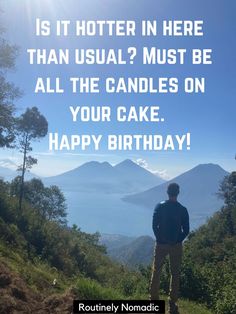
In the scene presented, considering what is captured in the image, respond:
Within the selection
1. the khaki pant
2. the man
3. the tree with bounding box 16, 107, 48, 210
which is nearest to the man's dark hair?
the man

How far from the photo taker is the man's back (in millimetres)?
9195

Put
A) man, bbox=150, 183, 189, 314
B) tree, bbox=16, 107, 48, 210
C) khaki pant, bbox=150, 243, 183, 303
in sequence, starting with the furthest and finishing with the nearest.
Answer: tree, bbox=16, 107, 48, 210 < khaki pant, bbox=150, 243, 183, 303 < man, bbox=150, 183, 189, 314

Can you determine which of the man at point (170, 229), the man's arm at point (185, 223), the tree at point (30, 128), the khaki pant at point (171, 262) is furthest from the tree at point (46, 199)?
A: the man's arm at point (185, 223)

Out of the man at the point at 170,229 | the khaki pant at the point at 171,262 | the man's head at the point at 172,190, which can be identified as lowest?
the khaki pant at the point at 171,262

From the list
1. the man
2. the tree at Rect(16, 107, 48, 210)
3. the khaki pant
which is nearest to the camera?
the man

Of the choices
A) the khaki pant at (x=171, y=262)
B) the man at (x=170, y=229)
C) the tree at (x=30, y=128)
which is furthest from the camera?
the tree at (x=30, y=128)

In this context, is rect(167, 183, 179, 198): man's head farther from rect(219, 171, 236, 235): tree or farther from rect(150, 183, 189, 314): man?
rect(219, 171, 236, 235): tree

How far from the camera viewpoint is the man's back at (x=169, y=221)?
920 centimetres

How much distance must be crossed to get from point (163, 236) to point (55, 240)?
2472cm

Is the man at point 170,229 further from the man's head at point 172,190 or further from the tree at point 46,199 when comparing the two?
the tree at point 46,199

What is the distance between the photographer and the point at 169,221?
30.1 feet

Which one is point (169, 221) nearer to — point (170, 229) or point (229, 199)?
point (170, 229)

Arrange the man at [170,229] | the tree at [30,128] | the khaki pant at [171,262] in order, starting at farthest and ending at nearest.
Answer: the tree at [30,128]
the khaki pant at [171,262]
the man at [170,229]

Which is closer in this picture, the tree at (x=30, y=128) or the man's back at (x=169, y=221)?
the man's back at (x=169, y=221)
